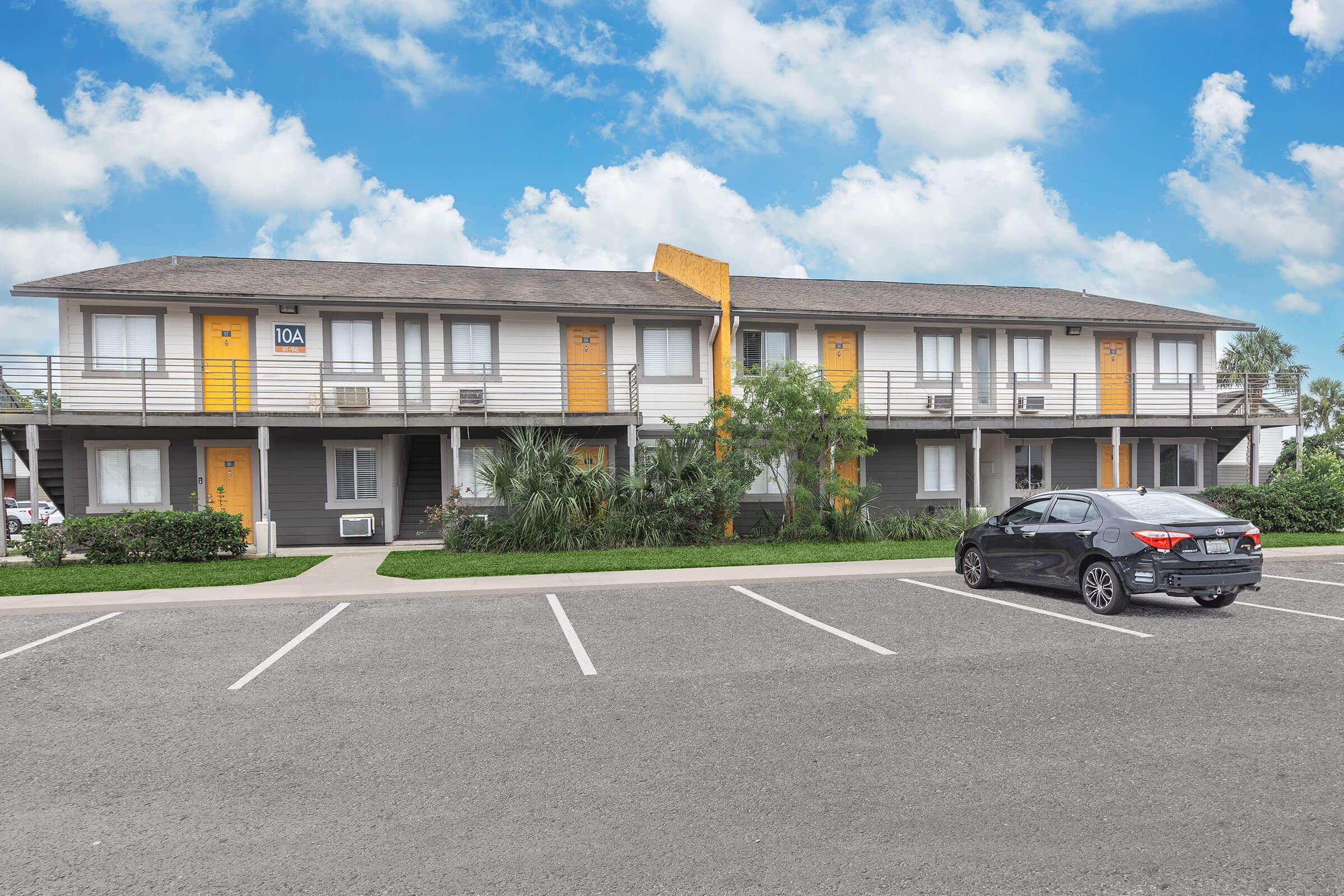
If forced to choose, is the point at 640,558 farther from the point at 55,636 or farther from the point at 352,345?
the point at 352,345

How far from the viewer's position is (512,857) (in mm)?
3584

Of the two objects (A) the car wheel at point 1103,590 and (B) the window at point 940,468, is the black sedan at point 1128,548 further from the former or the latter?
(B) the window at point 940,468

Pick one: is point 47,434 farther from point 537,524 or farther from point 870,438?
point 870,438

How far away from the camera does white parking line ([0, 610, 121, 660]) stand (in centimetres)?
812

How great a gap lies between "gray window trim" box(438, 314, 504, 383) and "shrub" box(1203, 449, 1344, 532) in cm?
1771

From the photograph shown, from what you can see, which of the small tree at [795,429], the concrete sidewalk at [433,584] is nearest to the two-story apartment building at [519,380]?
the small tree at [795,429]

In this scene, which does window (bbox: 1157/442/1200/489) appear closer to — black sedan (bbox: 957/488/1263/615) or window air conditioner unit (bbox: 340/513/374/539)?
black sedan (bbox: 957/488/1263/615)

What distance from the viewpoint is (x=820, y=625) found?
9.10 meters

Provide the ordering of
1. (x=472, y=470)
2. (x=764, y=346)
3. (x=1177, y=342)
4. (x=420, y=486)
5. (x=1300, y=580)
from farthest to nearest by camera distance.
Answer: (x=1177, y=342)
(x=764, y=346)
(x=420, y=486)
(x=472, y=470)
(x=1300, y=580)

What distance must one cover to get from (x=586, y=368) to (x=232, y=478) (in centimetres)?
861

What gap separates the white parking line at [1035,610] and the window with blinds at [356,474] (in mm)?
12906

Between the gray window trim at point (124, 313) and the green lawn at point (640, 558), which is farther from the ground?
the gray window trim at point (124, 313)

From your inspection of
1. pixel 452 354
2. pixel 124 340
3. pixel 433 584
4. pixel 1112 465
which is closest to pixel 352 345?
pixel 452 354

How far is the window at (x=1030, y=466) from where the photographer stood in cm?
2305
